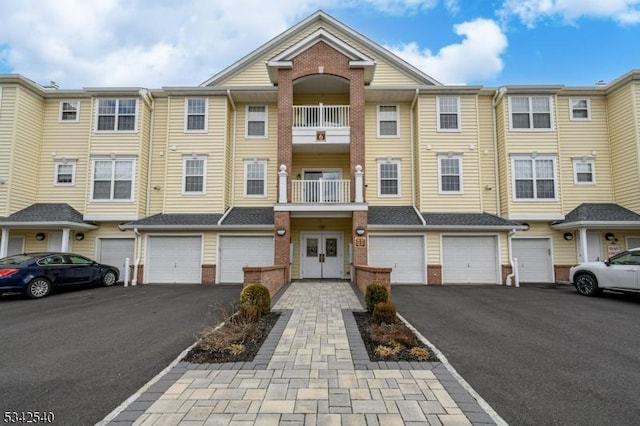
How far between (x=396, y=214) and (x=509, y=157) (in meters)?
5.86

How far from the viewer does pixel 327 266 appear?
15.2 m

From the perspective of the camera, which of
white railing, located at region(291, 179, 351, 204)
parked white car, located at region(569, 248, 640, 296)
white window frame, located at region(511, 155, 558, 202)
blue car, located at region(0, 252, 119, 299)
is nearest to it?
parked white car, located at region(569, 248, 640, 296)

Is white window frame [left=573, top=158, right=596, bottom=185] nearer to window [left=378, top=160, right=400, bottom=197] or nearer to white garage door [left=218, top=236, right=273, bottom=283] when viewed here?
window [left=378, top=160, right=400, bottom=197]

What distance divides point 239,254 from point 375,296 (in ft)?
27.8

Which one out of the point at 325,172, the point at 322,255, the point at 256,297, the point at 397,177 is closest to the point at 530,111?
the point at 397,177

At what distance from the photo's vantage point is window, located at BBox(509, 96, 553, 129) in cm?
1495

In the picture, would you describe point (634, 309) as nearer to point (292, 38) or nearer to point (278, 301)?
point (278, 301)

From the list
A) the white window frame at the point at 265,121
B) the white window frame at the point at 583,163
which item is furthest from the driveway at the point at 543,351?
the white window frame at the point at 265,121

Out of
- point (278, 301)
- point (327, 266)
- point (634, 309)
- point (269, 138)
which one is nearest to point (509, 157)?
point (634, 309)

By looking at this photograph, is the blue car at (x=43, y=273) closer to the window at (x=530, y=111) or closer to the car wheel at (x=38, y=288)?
the car wheel at (x=38, y=288)

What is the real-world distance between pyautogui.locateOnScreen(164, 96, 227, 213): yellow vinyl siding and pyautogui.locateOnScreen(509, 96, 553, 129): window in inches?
534

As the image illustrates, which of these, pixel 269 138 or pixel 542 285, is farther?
pixel 269 138

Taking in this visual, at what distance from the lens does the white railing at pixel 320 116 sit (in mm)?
14812

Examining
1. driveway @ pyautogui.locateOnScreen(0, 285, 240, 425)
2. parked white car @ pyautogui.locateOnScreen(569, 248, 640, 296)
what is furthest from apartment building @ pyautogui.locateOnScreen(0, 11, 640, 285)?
driveway @ pyautogui.locateOnScreen(0, 285, 240, 425)
